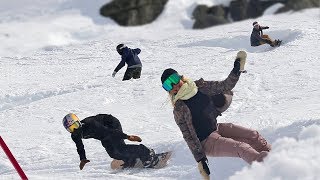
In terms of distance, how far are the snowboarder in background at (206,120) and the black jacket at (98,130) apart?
4.23 feet

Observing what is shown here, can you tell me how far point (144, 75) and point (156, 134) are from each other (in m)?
4.60

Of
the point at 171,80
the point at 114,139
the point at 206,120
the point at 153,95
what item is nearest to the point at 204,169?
the point at 206,120

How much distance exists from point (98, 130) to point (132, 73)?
6114 mm

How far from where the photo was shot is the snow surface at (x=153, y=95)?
6449 mm

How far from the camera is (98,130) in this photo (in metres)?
6.71

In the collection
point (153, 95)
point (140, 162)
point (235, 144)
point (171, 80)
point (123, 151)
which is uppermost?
point (171, 80)

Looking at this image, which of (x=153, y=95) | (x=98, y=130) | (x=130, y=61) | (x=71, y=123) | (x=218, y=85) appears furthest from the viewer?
(x=130, y=61)

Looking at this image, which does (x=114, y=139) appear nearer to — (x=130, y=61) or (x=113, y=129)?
(x=113, y=129)

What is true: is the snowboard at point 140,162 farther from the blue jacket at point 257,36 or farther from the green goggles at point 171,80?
the blue jacket at point 257,36

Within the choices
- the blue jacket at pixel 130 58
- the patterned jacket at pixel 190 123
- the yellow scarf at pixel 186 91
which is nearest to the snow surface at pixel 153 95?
the blue jacket at pixel 130 58

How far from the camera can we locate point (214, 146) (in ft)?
18.8

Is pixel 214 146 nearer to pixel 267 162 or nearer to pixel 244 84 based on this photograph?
pixel 267 162

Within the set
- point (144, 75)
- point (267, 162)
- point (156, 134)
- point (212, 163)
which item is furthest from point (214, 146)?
point (144, 75)

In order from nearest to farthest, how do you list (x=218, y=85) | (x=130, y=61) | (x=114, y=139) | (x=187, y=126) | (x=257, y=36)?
(x=187, y=126)
(x=218, y=85)
(x=114, y=139)
(x=130, y=61)
(x=257, y=36)
